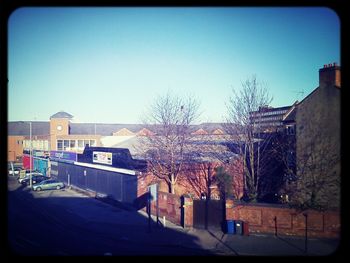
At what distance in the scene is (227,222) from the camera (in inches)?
453

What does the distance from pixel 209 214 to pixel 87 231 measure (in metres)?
5.54

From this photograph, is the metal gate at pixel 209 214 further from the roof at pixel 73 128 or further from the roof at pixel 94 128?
the roof at pixel 94 128

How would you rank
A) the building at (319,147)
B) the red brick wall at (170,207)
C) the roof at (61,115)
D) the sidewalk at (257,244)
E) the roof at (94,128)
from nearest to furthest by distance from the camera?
1. the sidewalk at (257,244)
2. the building at (319,147)
3. the red brick wall at (170,207)
4. the roof at (61,115)
5. the roof at (94,128)

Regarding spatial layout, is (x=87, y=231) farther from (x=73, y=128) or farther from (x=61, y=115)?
(x=73, y=128)

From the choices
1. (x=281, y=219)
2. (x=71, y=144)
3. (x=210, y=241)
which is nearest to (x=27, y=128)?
(x=71, y=144)

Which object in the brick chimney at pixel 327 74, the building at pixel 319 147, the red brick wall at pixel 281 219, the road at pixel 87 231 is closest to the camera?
the road at pixel 87 231

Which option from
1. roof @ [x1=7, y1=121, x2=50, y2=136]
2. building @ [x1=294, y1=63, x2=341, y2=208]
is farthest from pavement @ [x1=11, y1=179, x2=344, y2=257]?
roof @ [x1=7, y1=121, x2=50, y2=136]

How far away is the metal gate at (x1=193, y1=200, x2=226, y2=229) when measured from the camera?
12.1 metres

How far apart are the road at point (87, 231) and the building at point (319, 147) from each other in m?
6.11

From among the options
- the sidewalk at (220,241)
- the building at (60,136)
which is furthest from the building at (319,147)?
the building at (60,136)

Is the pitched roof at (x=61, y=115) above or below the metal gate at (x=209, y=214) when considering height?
above

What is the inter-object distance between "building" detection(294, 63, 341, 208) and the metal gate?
3.53 m

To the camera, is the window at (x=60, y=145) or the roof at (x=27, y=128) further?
the roof at (x=27, y=128)

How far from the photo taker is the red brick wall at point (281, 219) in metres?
10.2
